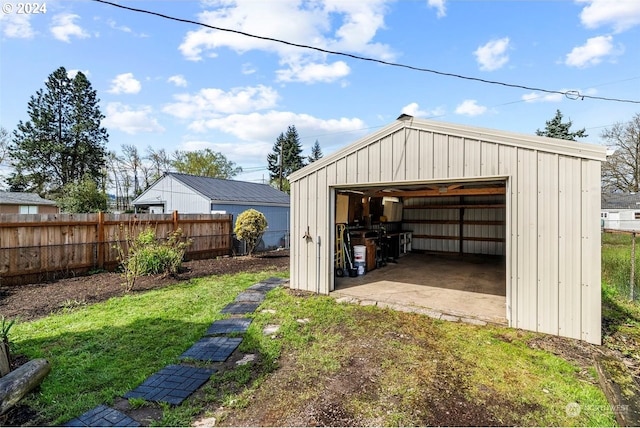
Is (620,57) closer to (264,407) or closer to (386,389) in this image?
(386,389)

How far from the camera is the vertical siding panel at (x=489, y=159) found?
4.36 metres

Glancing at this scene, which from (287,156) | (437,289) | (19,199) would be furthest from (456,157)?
(287,156)

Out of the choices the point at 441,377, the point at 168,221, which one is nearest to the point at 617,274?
the point at 441,377

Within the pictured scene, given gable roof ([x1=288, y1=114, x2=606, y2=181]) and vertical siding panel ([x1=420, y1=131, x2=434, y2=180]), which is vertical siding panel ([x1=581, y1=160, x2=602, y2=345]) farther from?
vertical siding panel ([x1=420, y1=131, x2=434, y2=180])

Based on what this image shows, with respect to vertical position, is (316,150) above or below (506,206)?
above

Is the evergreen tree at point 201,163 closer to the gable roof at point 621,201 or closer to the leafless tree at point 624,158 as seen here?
the leafless tree at point 624,158

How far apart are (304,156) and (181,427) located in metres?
35.1

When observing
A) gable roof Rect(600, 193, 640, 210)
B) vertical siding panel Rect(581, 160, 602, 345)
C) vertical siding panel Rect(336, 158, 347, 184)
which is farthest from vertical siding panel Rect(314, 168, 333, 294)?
gable roof Rect(600, 193, 640, 210)

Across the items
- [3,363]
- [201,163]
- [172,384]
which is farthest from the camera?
[201,163]

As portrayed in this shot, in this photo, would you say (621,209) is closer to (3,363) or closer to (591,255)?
(591,255)

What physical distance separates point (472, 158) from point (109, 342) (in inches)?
211

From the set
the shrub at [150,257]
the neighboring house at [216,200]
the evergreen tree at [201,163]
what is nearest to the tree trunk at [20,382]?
the shrub at [150,257]

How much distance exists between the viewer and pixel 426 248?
38.8ft

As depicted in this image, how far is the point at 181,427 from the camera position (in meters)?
2.24
